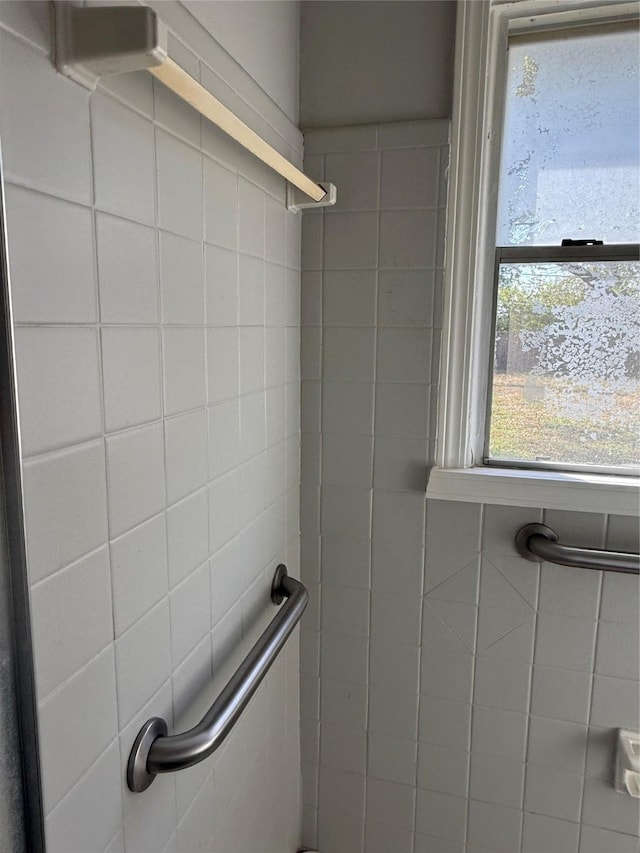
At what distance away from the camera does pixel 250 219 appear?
0.98m

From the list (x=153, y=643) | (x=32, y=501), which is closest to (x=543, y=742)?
(x=153, y=643)

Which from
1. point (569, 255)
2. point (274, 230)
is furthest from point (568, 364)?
point (274, 230)

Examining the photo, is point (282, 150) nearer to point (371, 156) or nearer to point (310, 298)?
point (371, 156)

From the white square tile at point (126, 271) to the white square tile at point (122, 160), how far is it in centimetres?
2

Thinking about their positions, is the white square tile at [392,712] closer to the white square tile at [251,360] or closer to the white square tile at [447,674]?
the white square tile at [447,674]

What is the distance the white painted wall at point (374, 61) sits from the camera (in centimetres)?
113

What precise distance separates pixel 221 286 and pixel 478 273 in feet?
1.94

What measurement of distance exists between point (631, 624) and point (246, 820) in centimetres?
Result: 89

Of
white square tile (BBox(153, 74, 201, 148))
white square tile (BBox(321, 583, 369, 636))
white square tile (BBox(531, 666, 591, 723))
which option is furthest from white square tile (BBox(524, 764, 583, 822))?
white square tile (BBox(153, 74, 201, 148))

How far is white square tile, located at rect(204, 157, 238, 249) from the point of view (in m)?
0.83

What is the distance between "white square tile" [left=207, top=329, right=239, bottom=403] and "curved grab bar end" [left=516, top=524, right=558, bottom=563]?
0.70 m

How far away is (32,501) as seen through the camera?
52 centimetres

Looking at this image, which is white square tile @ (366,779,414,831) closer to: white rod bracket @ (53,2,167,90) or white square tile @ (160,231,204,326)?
white square tile @ (160,231,204,326)

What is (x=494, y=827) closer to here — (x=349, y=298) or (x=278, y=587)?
(x=278, y=587)
